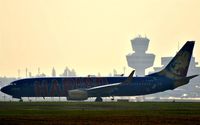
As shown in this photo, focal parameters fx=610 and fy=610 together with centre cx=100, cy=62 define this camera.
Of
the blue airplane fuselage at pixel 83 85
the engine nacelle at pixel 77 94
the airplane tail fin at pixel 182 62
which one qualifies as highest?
the airplane tail fin at pixel 182 62

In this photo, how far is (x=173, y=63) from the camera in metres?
108

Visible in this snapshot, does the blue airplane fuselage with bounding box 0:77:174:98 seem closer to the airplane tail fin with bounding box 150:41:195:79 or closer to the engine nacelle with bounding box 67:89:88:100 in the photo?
the engine nacelle with bounding box 67:89:88:100

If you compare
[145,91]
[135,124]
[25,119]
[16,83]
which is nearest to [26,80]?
[16,83]

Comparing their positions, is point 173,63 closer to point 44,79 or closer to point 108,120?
point 44,79

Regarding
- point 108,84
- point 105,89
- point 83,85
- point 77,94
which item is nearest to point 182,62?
point 108,84

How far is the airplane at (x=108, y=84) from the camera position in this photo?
108125 millimetres

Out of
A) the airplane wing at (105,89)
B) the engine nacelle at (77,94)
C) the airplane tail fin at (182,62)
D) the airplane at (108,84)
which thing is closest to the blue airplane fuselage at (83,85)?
the airplane at (108,84)

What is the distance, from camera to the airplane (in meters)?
108

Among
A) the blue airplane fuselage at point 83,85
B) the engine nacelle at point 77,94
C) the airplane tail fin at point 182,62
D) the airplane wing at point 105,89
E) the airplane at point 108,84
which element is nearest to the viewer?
the airplane tail fin at point 182,62

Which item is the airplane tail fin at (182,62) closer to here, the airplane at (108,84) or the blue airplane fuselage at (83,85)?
the airplane at (108,84)

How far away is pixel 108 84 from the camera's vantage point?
359ft

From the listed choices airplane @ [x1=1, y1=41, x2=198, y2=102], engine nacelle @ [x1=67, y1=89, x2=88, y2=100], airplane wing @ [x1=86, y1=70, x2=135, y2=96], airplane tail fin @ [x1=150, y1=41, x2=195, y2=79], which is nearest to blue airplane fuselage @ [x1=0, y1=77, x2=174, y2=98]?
airplane @ [x1=1, y1=41, x2=198, y2=102]

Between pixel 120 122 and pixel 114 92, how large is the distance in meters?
56.7

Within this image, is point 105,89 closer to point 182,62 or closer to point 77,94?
point 77,94
